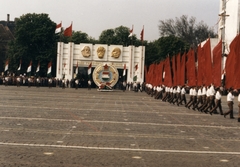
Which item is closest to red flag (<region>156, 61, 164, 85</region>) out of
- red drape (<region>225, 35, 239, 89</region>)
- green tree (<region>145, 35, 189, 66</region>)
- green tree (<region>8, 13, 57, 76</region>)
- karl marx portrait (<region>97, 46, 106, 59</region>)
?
karl marx portrait (<region>97, 46, 106, 59</region>)

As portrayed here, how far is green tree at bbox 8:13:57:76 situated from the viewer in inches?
2849

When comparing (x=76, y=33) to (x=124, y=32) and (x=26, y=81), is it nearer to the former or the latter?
(x=124, y=32)

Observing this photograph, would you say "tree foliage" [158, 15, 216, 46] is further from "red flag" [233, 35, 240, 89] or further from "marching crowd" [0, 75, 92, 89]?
"red flag" [233, 35, 240, 89]

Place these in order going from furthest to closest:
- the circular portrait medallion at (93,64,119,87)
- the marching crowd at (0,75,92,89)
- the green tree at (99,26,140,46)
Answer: the green tree at (99,26,140,46) < the marching crowd at (0,75,92,89) < the circular portrait medallion at (93,64,119,87)

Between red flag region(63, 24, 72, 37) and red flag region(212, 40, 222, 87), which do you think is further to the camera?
red flag region(63, 24, 72, 37)

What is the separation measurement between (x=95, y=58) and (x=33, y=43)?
14.8 metres

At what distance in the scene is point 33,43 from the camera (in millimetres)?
74625

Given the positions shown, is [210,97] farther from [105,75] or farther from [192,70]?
[105,75]

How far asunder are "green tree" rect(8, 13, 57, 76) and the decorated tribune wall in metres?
6.38

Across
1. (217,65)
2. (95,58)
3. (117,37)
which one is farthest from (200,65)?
(117,37)

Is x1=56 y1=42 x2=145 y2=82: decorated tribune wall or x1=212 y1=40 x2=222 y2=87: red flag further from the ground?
x1=56 y1=42 x2=145 y2=82: decorated tribune wall

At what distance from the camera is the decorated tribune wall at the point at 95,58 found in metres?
65.8

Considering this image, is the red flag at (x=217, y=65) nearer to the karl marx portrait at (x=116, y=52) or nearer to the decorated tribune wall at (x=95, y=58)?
the decorated tribune wall at (x=95, y=58)

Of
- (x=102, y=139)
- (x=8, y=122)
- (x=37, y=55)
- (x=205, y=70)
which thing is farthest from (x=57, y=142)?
(x=37, y=55)
